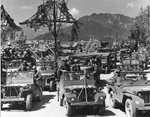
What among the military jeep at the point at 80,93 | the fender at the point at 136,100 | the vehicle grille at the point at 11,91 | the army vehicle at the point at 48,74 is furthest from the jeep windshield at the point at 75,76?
the army vehicle at the point at 48,74

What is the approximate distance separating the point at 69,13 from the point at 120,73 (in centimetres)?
1067

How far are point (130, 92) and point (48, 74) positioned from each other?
335 inches

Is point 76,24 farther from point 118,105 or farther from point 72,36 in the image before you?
point 118,105

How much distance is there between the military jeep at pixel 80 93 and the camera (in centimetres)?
1084

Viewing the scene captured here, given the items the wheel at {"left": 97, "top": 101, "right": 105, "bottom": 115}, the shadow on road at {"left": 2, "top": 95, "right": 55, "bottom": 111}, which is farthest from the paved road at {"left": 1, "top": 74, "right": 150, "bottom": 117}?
the wheel at {"left": 97, "top": 101, "right": 105, "bottom": 115}

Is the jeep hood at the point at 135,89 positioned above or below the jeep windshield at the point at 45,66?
below

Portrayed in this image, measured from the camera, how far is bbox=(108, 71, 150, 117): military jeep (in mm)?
9938

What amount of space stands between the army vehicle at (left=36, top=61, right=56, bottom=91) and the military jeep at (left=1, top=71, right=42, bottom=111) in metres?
2.94

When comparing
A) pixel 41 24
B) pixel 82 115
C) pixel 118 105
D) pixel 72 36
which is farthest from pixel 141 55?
pixel 82 115

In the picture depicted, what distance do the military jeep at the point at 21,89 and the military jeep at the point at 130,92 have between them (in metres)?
3.43

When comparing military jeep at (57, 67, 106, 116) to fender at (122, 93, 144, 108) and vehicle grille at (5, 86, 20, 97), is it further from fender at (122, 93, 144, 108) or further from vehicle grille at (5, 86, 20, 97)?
vehicle grille at (5, 86, 20, 97)

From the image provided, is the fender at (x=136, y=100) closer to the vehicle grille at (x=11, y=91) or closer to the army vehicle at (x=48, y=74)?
the vehicle grille at (x=11, y=91)

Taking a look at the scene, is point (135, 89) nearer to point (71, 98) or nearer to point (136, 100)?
point (136, 100)

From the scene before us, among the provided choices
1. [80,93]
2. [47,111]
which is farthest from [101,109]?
[47,111]
